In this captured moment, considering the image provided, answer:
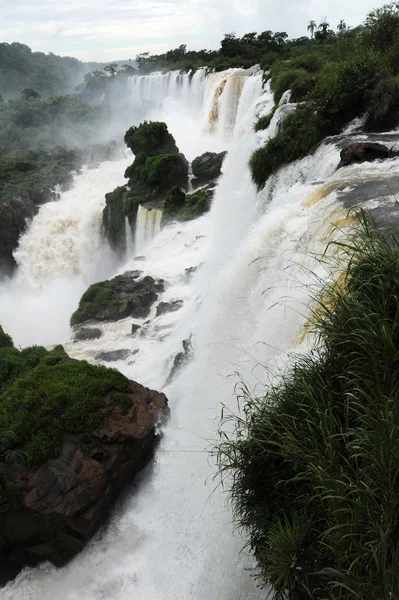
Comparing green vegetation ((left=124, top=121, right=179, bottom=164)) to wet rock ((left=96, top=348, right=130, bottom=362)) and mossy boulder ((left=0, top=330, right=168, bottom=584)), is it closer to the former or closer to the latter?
wet rock ((left=96, top=348, right=130, bottom=362))

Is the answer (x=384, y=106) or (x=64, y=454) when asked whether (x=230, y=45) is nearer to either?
(x=384, y=106)

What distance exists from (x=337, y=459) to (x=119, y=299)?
9.04m

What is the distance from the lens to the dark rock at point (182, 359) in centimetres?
699

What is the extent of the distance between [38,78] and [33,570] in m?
80.6

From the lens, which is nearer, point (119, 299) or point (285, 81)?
point (119, 299)

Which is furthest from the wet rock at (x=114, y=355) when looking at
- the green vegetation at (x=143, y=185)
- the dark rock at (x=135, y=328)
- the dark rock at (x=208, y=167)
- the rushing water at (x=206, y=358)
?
the dark rock at (x=208, y=167)

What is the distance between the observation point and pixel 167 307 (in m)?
10.4

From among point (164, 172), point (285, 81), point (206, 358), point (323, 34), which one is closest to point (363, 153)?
point (206, 358)

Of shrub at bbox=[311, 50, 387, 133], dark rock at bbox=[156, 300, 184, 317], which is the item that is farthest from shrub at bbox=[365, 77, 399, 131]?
dark rock at bbox=[156, 300, 184, 317]

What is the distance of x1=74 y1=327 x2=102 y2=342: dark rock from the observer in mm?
10453

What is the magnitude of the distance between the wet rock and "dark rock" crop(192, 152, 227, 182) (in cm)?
1085

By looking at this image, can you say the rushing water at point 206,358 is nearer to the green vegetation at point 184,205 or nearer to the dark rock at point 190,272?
the dark rock at point 190,272

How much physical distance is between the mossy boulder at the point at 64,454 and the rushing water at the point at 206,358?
0.25 m

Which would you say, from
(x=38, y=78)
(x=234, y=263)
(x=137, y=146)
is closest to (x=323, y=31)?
(x=137, y=146)
